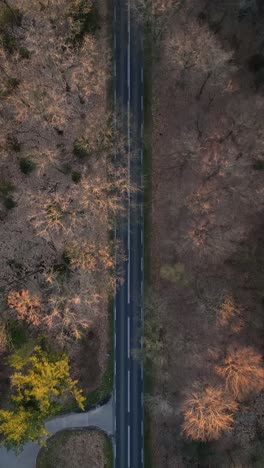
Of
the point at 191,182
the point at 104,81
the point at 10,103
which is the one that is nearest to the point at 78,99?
the point at 104,81

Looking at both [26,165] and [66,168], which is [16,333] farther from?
[66,168]

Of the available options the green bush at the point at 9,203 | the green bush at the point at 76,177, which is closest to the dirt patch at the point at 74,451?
the green bush at the point at 9,203

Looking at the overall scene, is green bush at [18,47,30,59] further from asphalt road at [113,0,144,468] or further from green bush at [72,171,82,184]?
green bush at [72,171,82,184]

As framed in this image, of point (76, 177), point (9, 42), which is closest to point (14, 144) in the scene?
point (76, 177)

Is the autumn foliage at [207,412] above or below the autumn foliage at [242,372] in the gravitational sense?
below

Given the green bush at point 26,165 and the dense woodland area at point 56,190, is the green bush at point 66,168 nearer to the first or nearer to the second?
the dense woodland area at point 56,190

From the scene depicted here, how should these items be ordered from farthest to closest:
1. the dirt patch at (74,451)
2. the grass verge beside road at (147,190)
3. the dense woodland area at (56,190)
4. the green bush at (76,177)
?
the grass verge beside road at (147,190), the dirt patch at (74,451), the green bush at (76,177), the dense woodland area at (56,190)

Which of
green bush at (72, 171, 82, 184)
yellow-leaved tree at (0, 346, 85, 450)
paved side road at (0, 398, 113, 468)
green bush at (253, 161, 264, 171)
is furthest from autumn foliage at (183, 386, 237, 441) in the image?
green bush at (72, 171, 82, 184)
